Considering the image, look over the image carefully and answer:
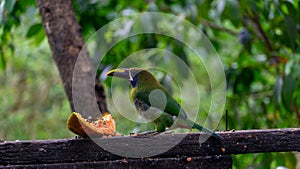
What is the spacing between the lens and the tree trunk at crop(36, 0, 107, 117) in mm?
2854

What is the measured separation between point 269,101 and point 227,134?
92.7 inches

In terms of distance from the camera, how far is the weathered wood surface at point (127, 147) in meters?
1.79

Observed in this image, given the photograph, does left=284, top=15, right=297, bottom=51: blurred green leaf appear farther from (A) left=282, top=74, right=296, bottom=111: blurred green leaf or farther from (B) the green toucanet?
(B) the green toucanet

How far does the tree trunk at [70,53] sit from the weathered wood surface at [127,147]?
3.44 ft

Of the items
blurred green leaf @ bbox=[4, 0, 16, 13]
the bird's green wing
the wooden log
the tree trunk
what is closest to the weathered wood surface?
the wooden log

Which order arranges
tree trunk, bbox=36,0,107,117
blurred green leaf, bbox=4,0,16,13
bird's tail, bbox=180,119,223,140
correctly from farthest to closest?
blurred green leaf, bbox=4,0,16,13 → tree trunk, bbox=36,0,107,117 → bird's tail, bbox=180,119,223,140

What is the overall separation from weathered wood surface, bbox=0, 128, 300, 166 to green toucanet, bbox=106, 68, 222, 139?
6.3 inches

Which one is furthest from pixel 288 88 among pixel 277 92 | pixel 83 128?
pixel 83 128

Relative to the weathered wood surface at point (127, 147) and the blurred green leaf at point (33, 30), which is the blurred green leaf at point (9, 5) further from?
the weathered wood surface at point (127, 147)

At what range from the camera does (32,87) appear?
7766mm

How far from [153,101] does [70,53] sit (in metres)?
0.80

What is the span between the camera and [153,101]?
2277 millimetres

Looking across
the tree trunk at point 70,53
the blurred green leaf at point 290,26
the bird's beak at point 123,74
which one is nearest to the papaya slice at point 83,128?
the bird's beak at point 123,74

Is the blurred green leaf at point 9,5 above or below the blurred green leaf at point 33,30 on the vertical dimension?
above
